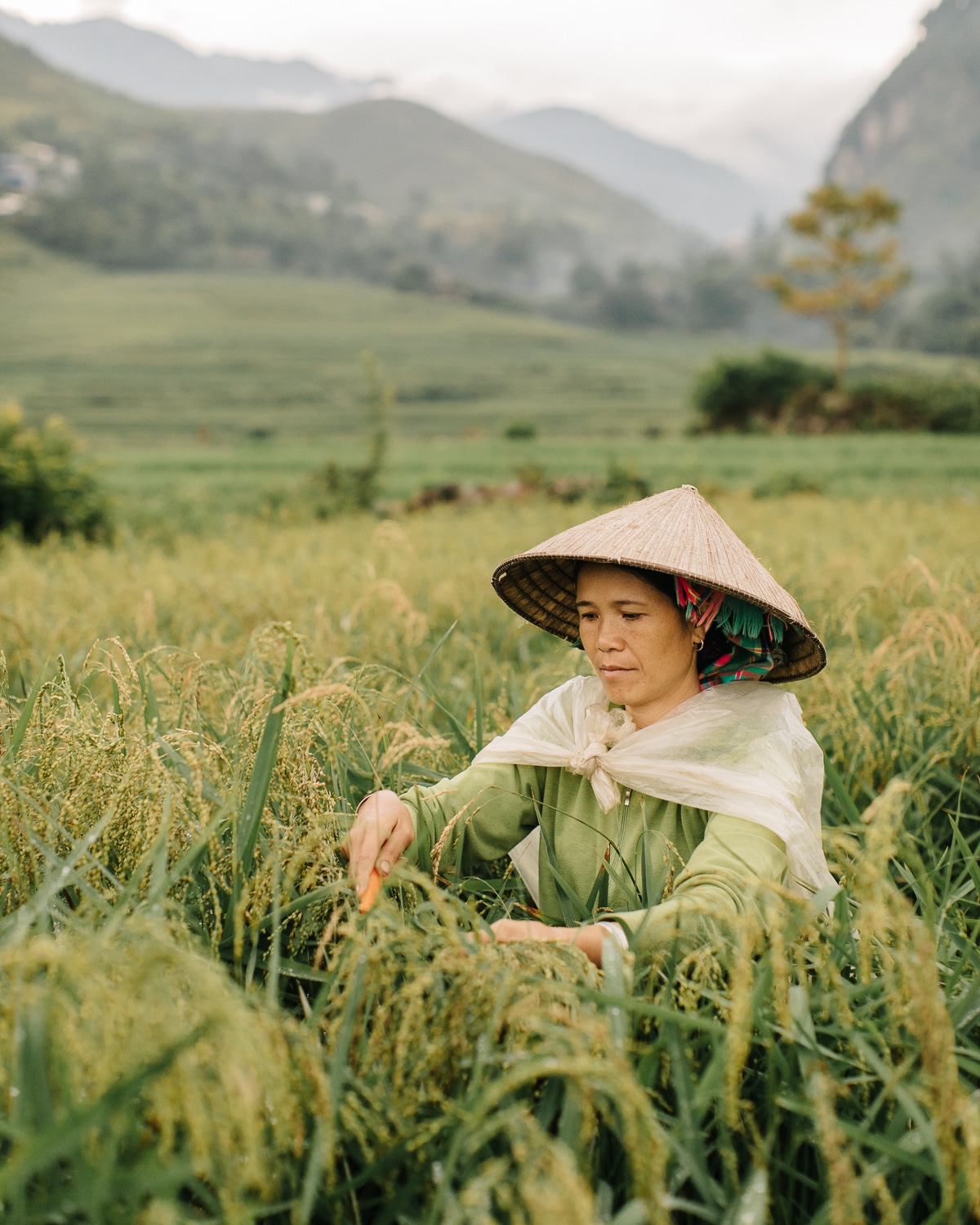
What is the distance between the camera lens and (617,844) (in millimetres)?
1620

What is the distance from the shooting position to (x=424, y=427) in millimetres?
34250

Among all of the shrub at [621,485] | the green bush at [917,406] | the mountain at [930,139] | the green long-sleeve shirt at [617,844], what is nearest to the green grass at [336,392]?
the shrub at [621,485]

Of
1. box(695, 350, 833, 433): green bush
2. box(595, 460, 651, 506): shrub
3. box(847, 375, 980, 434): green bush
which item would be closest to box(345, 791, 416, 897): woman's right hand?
box(595, 460, 651, 506): shrub

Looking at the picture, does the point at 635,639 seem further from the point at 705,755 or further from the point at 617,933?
the point at 617,933

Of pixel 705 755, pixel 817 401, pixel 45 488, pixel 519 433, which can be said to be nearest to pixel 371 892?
pixel 705 755

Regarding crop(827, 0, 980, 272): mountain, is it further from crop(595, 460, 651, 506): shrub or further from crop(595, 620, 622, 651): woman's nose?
crop(595, 620, 622, 651): woman's nose

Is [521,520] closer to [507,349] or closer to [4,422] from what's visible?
[4,422]

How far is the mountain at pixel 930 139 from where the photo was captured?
122819 millimetres

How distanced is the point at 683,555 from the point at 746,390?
26595mm

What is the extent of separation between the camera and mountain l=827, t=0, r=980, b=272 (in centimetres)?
12282

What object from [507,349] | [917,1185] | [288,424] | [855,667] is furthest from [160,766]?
[507,349]

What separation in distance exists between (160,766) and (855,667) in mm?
2085

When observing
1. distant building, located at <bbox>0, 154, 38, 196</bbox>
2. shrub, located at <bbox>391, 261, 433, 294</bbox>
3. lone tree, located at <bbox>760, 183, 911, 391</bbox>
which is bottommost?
lone tree, located at <bbox>760, 183, 911, 391</bbox>

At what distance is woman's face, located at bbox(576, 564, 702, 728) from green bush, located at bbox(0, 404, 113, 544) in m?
6.92
